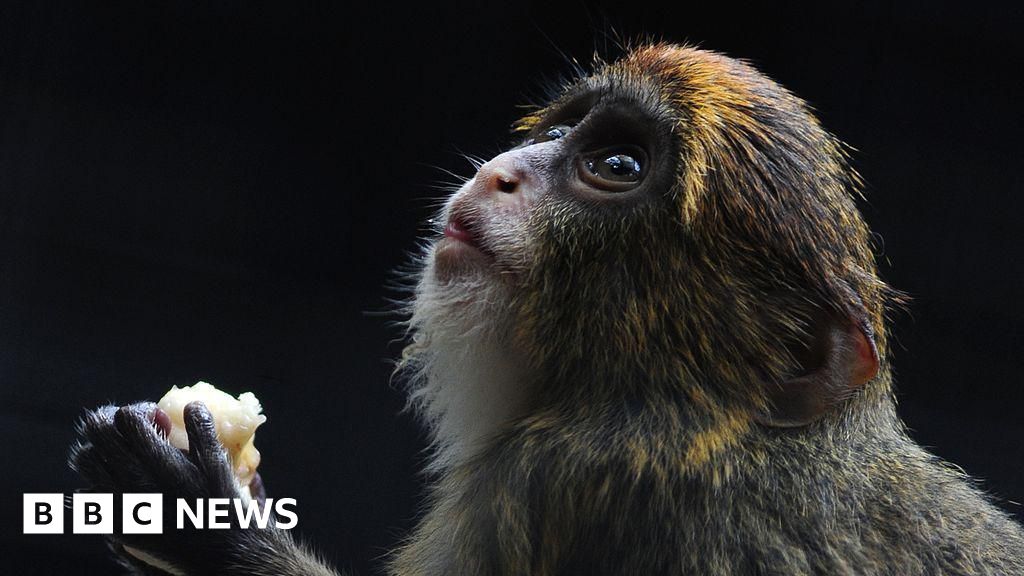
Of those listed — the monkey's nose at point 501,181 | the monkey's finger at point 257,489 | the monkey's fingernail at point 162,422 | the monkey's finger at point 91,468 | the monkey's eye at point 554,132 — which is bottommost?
the monkey's finger at point 257,489

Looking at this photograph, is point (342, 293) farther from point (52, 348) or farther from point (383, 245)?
point (52, 348)

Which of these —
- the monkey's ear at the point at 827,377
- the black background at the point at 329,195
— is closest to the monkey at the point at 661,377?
the monkey's ear at the point at 827,377

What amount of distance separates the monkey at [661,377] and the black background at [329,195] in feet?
2.75

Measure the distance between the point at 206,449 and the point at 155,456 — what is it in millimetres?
129

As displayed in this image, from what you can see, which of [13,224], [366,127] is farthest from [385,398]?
[13,224]

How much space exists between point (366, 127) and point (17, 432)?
1.64 meters

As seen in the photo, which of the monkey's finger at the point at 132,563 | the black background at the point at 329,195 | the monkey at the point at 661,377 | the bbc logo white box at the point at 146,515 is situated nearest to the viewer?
the monkey at the point at 661,377

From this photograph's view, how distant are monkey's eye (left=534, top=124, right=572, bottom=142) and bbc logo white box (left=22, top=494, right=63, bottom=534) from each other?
1.73m

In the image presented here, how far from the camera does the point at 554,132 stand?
3172 millimetres

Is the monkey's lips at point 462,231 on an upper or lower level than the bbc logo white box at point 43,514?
upper

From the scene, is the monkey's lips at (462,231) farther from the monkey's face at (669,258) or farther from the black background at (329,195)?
the black background at (329,195)

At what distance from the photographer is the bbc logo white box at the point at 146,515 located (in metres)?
2.98

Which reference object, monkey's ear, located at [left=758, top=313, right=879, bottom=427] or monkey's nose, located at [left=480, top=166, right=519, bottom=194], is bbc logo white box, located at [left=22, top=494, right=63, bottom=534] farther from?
monkey's ear, located at [left=758, top=313, right=879, bottom=427]

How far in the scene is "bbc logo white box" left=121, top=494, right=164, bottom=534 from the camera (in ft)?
9.78
